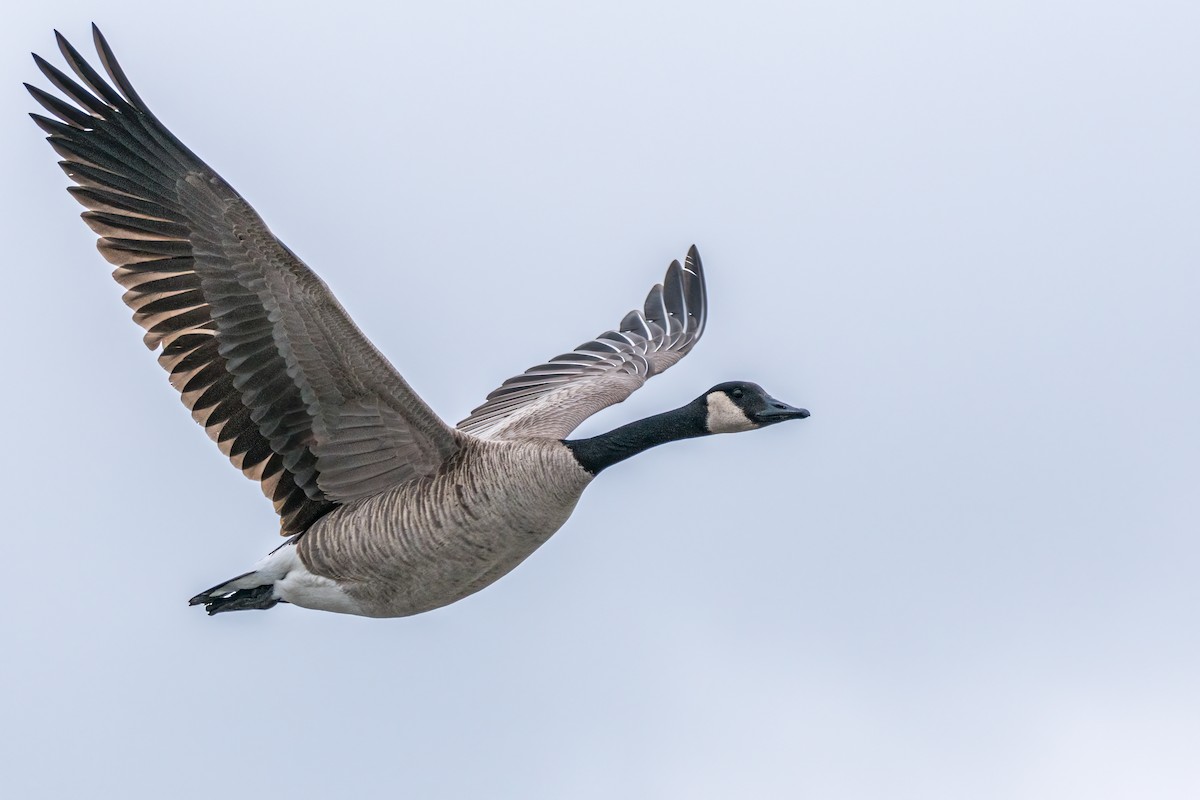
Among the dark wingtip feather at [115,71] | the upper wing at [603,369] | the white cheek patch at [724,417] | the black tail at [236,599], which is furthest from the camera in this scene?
the upper wing at [603,369]

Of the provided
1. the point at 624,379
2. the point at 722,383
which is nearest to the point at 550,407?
the point at 624,379

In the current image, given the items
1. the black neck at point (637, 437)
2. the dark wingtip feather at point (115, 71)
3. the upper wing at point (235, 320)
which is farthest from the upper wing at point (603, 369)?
the dark wingtip feather at point (115, 71)

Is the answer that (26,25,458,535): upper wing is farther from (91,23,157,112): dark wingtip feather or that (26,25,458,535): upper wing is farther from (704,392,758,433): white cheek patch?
(704,392,758,433): white cheek patch

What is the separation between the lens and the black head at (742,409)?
11.0m

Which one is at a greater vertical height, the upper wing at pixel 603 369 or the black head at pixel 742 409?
the upper wing at pixel 603 369

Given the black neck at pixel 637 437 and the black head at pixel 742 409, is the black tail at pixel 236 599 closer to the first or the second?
the black neck at pixel 637 437

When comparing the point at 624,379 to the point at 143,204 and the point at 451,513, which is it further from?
the point at 143,204

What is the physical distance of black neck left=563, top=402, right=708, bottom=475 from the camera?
10750mm

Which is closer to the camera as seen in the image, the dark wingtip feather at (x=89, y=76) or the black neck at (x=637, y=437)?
the dark wingtip feather at (x=89, y=76)

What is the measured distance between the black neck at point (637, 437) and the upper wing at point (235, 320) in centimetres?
83

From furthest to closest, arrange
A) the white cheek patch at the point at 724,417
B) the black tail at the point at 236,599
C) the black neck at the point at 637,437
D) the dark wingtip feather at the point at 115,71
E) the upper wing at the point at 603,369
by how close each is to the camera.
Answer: the upper wing at the point at 603,369 < the white cheek patch at the point at 724,417 < the black tail at the point at 236,599 < the black neck at the point at 637,437 < the dark wingtip feather at the point at 115,71

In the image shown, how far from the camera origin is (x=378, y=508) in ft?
35.1

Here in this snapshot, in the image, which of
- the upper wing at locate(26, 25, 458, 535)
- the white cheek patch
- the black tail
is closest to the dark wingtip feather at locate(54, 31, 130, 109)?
the upper wing at locate(26, 25, 458, 535)

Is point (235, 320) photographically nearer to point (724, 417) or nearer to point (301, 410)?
point (301, 410)
